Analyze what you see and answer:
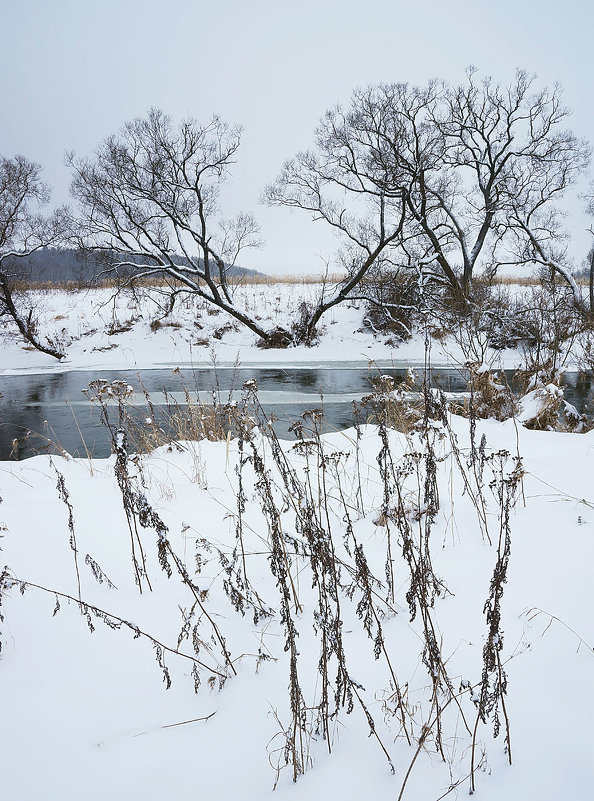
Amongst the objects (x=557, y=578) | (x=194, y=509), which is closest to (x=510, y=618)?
(x=557, y=578)

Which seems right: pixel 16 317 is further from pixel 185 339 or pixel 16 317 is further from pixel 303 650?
pixel 303 650

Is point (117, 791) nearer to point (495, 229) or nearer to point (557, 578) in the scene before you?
point (557, 578)

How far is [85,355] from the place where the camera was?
70.4 ft

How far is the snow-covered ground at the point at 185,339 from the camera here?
773 inches

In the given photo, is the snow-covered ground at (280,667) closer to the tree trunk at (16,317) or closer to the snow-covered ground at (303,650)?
the snow-covered ground at (303,650)

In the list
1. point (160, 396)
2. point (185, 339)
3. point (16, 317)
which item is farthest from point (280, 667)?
point (185, 339)

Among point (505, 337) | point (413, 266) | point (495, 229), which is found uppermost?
point (495, 229)

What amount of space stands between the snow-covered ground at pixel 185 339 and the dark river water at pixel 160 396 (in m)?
2.51

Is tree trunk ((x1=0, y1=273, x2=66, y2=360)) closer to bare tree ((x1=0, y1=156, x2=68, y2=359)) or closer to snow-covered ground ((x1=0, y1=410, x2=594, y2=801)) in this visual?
bare tree ((x1=0, y1=156, x2=68, y2=359))

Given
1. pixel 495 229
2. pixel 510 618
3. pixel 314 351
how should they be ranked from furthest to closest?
1. pixel 495 229
2. pixel 314 351
3. pixel 510 618

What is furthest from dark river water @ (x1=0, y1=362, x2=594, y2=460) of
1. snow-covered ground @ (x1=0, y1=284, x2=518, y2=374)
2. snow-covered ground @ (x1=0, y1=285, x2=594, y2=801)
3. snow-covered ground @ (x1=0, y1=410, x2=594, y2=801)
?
snow-covered ground @ (x1=0, y1=410, x2=594, y2=801)

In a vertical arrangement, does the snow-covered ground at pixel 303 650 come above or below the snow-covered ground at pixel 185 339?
below

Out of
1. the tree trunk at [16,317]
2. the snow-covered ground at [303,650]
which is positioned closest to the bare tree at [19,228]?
the tree trunk at [16,317]

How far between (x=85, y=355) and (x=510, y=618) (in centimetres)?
2178
